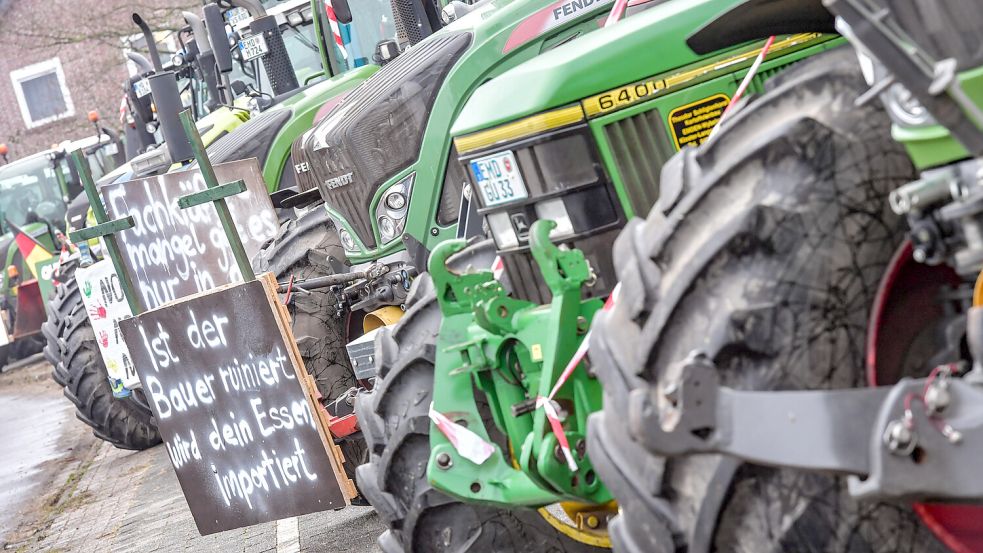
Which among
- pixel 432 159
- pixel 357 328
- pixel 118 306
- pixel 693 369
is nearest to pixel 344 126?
pixel 432 159

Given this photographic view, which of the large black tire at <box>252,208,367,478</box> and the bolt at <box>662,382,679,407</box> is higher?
the bolt at <box>662,382,679,407</box>

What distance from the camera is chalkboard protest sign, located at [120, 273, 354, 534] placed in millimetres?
6395

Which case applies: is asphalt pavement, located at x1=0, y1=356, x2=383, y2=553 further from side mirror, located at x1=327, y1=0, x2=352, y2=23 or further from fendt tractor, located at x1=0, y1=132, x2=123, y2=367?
fendt tractor, located at x1=0, y1=132, x2=123, y2=367

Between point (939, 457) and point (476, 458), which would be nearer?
point (939, 457)

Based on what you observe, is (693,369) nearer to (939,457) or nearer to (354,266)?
(939,457)

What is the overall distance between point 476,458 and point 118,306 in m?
8.41

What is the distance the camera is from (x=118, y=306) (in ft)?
39.8

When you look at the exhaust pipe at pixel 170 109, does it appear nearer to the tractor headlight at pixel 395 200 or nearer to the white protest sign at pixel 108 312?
the white protest sign at pixel 108 312

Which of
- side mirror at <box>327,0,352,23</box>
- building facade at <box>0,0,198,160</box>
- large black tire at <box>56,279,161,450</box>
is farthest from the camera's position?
building facade at <box>0,0,198,160</box>

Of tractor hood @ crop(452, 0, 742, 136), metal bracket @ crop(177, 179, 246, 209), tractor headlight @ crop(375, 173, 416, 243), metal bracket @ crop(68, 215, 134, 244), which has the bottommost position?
tractor headlight @ crop(375, 173, 416, 243)

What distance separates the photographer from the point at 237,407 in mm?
6609

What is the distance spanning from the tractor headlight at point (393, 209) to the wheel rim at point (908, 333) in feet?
17.7

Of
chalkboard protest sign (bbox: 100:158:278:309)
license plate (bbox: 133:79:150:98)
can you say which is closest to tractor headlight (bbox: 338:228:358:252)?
chalkboard protest sign (bbox: 100:158:278:309)

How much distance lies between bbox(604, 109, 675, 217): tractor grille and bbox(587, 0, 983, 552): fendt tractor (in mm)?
1286
